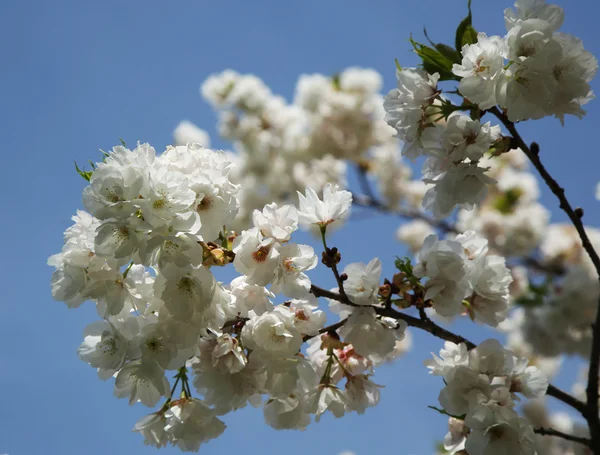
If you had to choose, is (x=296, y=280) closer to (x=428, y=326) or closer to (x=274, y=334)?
(x=274, y=334)

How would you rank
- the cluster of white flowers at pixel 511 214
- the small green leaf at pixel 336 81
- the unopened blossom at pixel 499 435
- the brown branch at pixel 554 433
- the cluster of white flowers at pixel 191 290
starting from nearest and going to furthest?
1. the cluster of white flowers at pixel 191 290
2. the unopened blossom at pixel 499 435
3. the brown branch at pixel 554 433
4. the cluster of white flowers at pixel 511 214
5. the small green leaf at pixel 336 81

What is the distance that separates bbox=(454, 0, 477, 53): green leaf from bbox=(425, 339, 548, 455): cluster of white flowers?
851mm

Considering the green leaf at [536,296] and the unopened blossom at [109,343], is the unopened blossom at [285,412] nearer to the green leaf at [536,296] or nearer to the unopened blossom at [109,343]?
the unopened blossom at [109,343]

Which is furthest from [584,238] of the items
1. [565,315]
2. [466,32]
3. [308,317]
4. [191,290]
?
[565,315]

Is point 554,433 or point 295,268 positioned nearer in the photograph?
point 295,268

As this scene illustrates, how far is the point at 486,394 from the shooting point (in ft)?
4.72

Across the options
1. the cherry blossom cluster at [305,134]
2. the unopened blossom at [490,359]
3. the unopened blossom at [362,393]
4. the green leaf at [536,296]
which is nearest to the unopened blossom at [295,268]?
the unopened blossom at [362,393]

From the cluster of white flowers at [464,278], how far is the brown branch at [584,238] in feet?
0.89

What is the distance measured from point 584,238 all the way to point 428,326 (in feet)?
1.87

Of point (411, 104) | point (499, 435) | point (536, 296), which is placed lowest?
point (499, 435)

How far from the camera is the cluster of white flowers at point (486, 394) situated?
1.36 m

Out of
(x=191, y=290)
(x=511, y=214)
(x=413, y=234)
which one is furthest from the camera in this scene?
(x=413, y=234)

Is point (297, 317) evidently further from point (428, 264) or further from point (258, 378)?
point (428, 264)

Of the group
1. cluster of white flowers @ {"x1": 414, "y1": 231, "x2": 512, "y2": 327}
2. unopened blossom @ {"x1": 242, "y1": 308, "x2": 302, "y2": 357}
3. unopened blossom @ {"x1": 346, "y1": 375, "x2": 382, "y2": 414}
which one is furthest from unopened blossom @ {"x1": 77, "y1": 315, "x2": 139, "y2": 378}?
cluster of white flowers @ {"x1": 414, "y1": 231, "x2": 512, "y2": 327}
